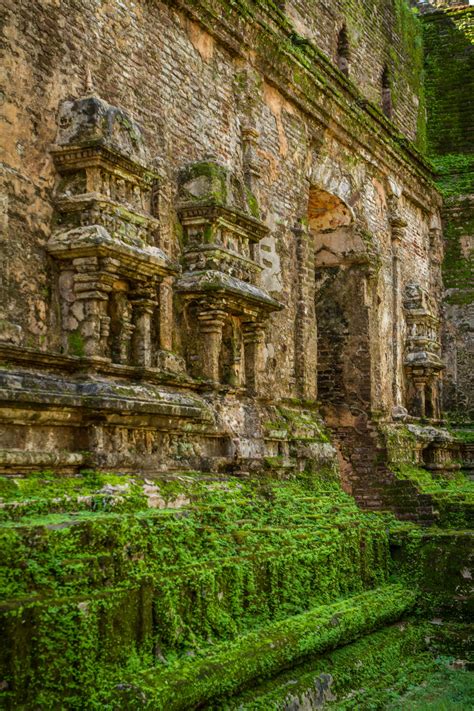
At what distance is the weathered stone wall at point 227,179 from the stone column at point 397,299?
32 mm

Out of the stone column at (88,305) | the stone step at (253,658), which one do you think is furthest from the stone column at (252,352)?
the stone column at (88,305)

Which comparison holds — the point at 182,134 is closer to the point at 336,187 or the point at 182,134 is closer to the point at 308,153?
the point at 308,153

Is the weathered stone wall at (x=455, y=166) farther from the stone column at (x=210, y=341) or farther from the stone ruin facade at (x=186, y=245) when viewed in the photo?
the stone column at (x=210, y=341)

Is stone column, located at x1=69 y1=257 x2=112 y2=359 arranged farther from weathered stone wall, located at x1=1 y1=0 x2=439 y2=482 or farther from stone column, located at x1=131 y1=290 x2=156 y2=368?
stone column, located at x1=131 y1=290 x2=156 y2=368

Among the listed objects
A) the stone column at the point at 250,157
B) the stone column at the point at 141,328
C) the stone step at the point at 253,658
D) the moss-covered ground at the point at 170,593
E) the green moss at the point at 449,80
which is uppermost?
the green moss at the point at 449,80

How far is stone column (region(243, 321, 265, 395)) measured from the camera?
30.3 feet

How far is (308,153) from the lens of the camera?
38.0ft

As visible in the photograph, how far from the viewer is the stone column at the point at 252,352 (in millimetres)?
9227

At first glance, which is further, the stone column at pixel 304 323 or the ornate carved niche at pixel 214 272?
the stone column at pixel 304 323

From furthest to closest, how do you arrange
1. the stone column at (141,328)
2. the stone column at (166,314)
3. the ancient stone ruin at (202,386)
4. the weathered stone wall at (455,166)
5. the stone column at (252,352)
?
the weathered stone wall at (455,166)
the stone column at (252,352)
the stone column at (166,314)
the stone column at (141,328)
the ancient stone ruin at (202,386)

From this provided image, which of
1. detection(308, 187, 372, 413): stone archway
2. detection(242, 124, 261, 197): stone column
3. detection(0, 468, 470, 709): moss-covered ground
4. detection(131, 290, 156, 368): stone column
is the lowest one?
detection(0, 468, 470, 709): moss-covered ground

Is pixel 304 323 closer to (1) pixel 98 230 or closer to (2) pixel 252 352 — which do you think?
(2) pixel 252 352

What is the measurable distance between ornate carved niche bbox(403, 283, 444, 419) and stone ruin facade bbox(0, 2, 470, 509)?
1.12 m

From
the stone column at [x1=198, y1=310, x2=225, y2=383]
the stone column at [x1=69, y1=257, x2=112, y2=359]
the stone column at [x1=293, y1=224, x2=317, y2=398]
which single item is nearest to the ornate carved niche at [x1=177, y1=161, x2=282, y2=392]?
the stone column at [x1=198, y1=310, x2=225, y2=383]
